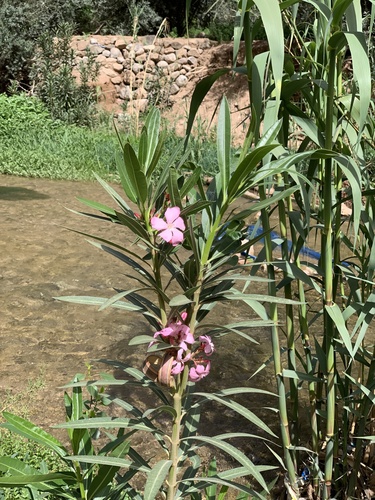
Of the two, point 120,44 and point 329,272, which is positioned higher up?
point 120,44

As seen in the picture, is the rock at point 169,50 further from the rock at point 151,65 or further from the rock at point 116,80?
the rock at point 116,80

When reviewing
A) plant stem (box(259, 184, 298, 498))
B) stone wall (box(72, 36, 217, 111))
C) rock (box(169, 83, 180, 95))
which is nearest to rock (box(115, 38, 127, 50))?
stone wall (box(72, 36, 217, 111))

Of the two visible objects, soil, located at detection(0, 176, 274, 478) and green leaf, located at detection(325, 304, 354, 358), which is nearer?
green leaf, located at detection(325, 304, 354, 358)

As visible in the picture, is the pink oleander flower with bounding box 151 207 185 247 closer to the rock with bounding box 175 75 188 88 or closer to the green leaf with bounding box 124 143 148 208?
the green leaf with bounding box 124 143 148 208

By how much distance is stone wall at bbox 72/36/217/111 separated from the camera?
39.0 ft

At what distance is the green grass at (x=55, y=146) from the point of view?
730 cm

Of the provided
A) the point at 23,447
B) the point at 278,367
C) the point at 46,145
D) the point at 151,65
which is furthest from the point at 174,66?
the point at 278,367

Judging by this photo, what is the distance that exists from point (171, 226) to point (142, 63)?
38.4 feet

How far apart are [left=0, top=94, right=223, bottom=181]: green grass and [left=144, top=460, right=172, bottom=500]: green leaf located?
16.9ft

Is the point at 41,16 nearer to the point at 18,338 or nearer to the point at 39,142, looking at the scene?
the point at 39,142

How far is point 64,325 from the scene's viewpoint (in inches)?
133

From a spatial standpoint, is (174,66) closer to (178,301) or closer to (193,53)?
(193,53)

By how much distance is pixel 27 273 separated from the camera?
4.14m

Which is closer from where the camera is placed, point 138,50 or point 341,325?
point 341,325
